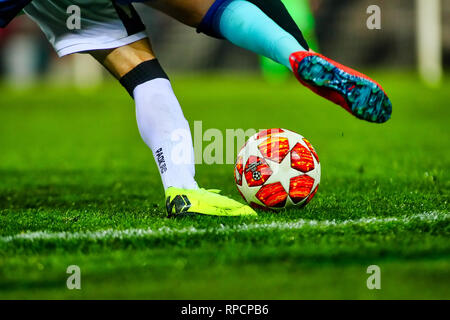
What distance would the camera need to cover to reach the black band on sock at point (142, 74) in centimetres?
383

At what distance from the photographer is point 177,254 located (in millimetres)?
3078

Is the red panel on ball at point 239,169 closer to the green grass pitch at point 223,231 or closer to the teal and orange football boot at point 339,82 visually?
the green grass pitch at point 223,231

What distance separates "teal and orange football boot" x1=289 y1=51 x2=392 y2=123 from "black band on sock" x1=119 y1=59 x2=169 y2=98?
77 centimetres

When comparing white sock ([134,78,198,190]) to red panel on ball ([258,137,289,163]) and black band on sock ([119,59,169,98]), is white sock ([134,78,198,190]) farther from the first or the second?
red panel on ball ([258,137,289,163])

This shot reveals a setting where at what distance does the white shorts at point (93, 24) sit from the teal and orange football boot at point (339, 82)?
91cm

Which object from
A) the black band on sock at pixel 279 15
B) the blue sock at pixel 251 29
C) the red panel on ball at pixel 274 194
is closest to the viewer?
the blue sock at pixel 251 29

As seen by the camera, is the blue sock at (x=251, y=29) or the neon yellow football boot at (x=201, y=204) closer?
the blue sock at (x=251, y=29)

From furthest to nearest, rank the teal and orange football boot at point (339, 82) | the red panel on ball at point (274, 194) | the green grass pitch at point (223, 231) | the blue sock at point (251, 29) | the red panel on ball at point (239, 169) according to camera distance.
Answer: the red panel on ball at point (239, 169)
the red panel on ball at point (274, 194)
the blue sock at point (251, 29)
the teal and orange football boot at point (339, 82)
the green grass pitch at point (223, 231)

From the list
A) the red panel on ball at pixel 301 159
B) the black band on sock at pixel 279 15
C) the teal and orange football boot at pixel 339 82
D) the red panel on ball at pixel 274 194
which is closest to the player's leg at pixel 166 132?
the red panel on ball at pixel 274 194

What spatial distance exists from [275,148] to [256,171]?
0.15m

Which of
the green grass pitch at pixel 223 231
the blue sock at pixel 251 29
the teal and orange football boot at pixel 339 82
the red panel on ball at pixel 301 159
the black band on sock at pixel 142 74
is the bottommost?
the green grass pitch at pixel 223 231

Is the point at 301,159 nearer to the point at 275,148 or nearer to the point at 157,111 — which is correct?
the point at 275,148

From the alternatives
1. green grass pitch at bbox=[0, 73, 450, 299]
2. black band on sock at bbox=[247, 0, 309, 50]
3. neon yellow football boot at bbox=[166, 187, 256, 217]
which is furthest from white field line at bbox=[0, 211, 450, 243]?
black band on sock at bbox=[247, 0, 309, 50]
